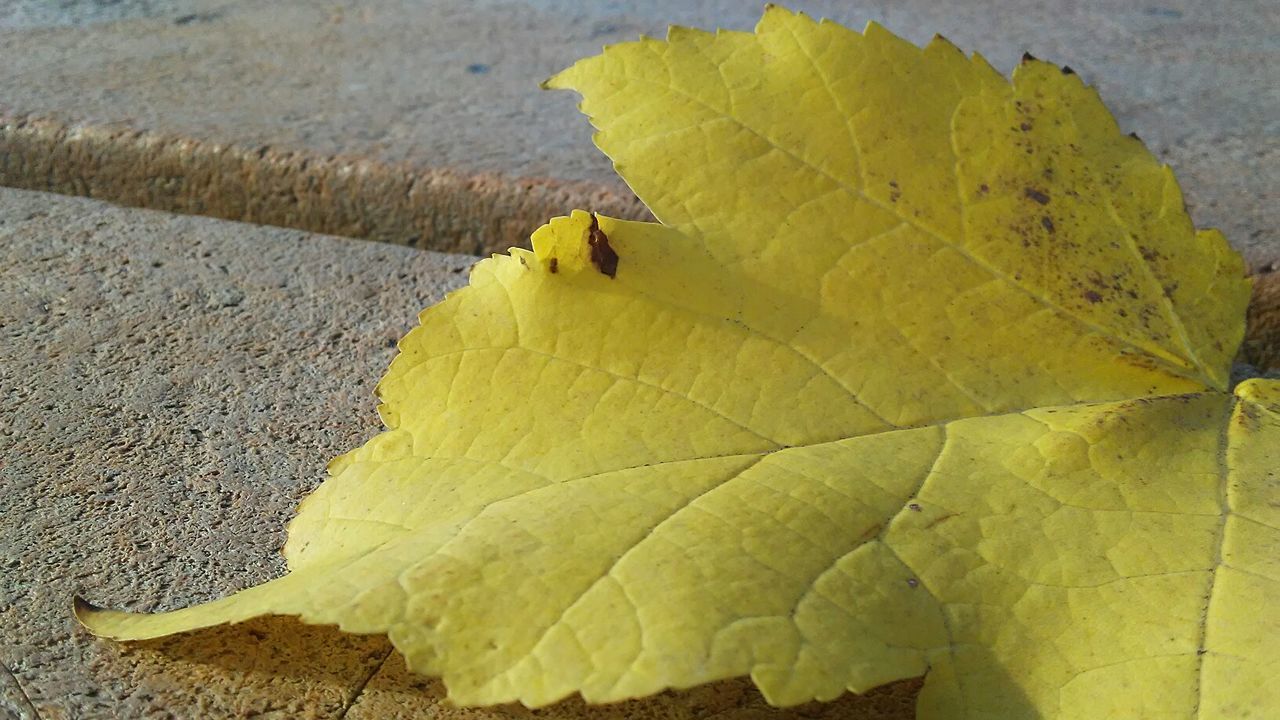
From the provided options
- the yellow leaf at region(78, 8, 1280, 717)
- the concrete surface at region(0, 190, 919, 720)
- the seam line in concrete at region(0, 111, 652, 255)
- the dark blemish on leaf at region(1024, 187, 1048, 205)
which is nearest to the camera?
the yellow leaf at region(78, 8, 1280, 717)

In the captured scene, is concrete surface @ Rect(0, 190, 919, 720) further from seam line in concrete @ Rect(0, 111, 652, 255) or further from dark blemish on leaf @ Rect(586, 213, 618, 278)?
dark blemish on leaf @ Rect(586, 213, 618, 278)

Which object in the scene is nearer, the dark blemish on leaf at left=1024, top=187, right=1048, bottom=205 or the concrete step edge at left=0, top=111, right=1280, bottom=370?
the dark blemish on leaf at left=1024, top=187, right=1048, bottom=205

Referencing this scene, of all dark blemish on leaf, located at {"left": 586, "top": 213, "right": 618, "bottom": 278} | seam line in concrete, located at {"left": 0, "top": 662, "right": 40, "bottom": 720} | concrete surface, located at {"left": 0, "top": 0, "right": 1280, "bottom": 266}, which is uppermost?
dark blemish on leaf, located at {"left": 586, "top": 213, "right": 618, "bottom": 278}

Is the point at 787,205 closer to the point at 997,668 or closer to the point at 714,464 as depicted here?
the point at 714,464

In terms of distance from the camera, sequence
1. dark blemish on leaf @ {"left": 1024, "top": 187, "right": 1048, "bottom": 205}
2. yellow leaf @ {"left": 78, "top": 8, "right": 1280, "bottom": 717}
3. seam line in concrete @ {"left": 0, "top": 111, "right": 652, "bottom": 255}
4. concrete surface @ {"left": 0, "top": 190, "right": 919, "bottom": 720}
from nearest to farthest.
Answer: yellow leaf @ {"left": 78, "top": 8, "right": 1280, "bottom": 717}, concrete surface @ {"left": 0, "top": 190, "right": 919, "bottom": 720}, dark blemish on leaf @ {"left": 1024, "top": 187, "right": 1048, "bottom": 205}, seam line in concrete @ {"left": 0, "top": 111, "right": 652, "bottom": 255}

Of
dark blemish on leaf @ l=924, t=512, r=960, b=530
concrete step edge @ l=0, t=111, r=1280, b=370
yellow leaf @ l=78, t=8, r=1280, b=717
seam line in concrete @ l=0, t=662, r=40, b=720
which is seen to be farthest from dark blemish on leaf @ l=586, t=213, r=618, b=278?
concrete step edge @ l=0, t=111, r=1280, b=370

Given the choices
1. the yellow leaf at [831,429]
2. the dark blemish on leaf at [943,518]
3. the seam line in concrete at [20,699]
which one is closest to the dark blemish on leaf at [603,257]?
the yellow leaf at [831,429]

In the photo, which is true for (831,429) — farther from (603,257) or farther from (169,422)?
(169,422)
